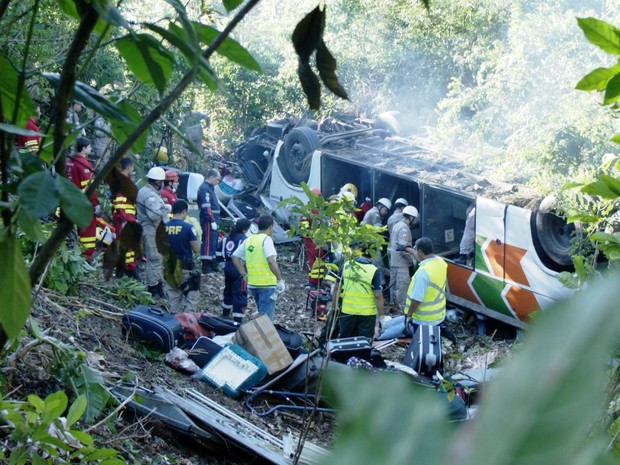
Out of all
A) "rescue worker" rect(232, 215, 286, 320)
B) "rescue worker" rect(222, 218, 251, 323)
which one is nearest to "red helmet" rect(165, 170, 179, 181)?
"rescue worker" rect(222, 218, 251, 323)

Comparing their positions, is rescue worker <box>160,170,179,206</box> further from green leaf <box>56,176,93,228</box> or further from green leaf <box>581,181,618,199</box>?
green leaf <box>56,176,93,228</box>

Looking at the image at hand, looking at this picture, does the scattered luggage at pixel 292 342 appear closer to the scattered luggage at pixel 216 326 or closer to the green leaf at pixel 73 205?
the scattered luggage at pixel 216 326

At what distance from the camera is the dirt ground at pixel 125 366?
4.56 metres

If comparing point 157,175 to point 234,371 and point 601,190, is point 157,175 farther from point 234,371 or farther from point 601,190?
point 601,190

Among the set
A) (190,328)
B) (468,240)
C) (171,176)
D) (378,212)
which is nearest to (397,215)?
(378,212)

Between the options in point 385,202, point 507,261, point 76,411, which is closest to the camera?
point 76,411

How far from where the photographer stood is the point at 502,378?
9.7 inches

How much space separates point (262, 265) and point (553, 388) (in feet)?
26.9

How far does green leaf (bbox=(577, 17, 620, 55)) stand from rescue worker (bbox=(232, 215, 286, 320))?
6.80m

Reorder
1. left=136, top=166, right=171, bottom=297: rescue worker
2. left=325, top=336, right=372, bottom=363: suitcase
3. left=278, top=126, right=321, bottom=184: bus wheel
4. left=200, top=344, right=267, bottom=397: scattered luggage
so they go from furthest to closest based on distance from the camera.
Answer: left=278, top=126, right=321, bottom=184: bus wheel, left=136, top=166, right=171, bottom=297: rescue worker, left=325, top=336, right=372, bottom=363: suitcase, left=200, top=344, right=267, bottom=397: scattered luggage

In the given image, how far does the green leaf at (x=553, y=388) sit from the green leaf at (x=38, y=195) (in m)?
0.86

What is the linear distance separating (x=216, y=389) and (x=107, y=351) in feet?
3.27

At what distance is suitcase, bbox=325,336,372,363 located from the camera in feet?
22.7

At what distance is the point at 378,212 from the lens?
35.5 ft
